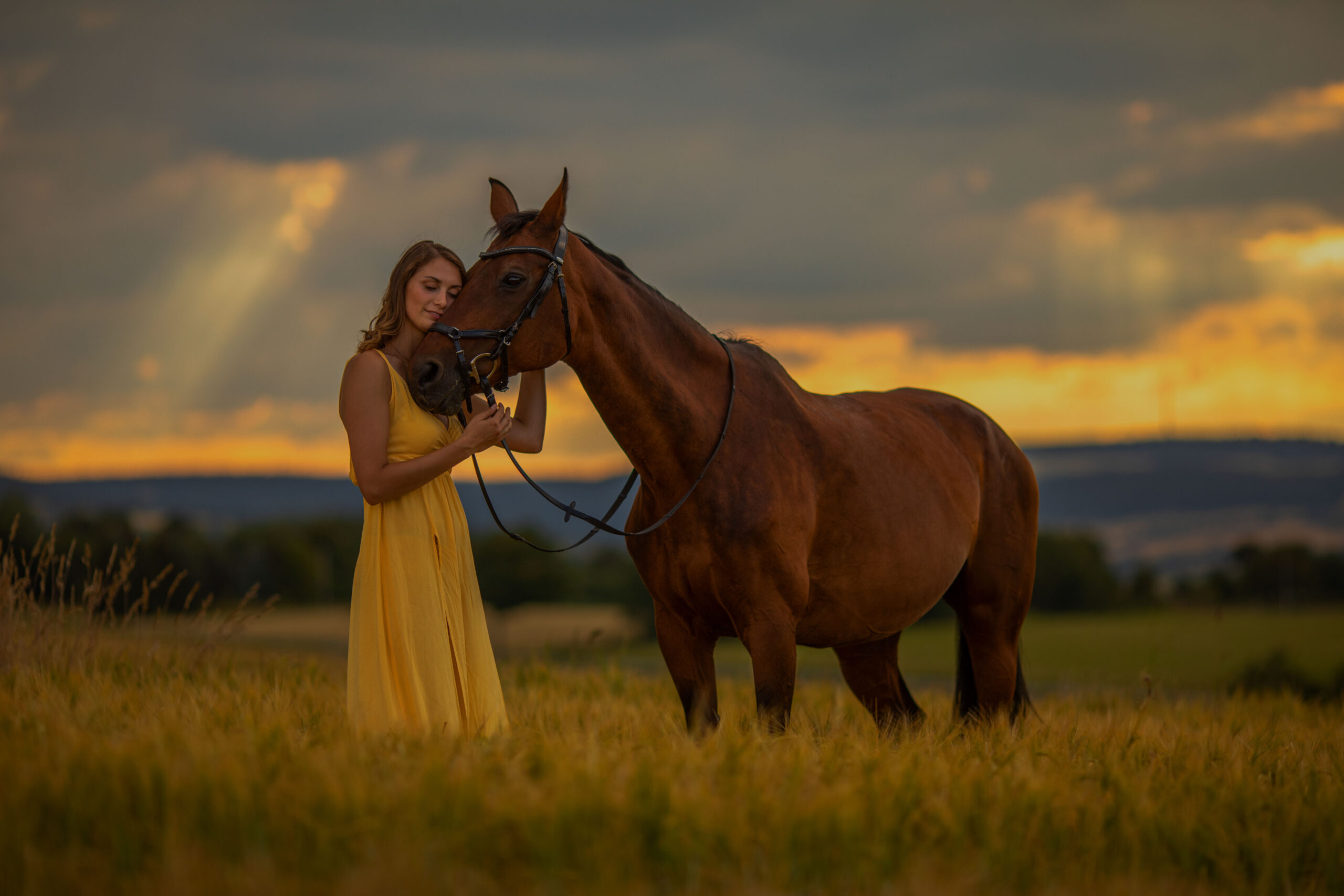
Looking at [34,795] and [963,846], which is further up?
[34,795]

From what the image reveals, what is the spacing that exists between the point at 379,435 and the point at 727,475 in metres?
1.50

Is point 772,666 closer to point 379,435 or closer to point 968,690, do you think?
point 379,435

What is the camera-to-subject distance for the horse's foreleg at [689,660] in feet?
16.6

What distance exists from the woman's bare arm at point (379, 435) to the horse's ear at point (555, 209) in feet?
2.60

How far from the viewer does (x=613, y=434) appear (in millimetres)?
4766

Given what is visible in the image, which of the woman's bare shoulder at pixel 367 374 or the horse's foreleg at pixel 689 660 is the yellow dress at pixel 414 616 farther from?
the horse's foreleg at pixel 689 660

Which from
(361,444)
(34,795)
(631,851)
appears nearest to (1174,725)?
(631,851)

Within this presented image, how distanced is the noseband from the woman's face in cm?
35

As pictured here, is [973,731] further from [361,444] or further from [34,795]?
[34,795]

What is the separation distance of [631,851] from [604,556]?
5951cm

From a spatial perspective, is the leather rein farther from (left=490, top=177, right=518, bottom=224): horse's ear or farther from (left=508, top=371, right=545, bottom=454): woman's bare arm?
(left=490, top=177, right=518, bottom=224): horse's ear

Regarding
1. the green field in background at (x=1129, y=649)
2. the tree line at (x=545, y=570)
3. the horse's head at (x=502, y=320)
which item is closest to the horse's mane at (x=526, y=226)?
the horse's head at (x=502, y=320)

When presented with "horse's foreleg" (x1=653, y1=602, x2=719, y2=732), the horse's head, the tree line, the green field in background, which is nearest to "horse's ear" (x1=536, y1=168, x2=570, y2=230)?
the horse's head

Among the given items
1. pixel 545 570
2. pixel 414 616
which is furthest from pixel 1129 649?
pixel 545 570
